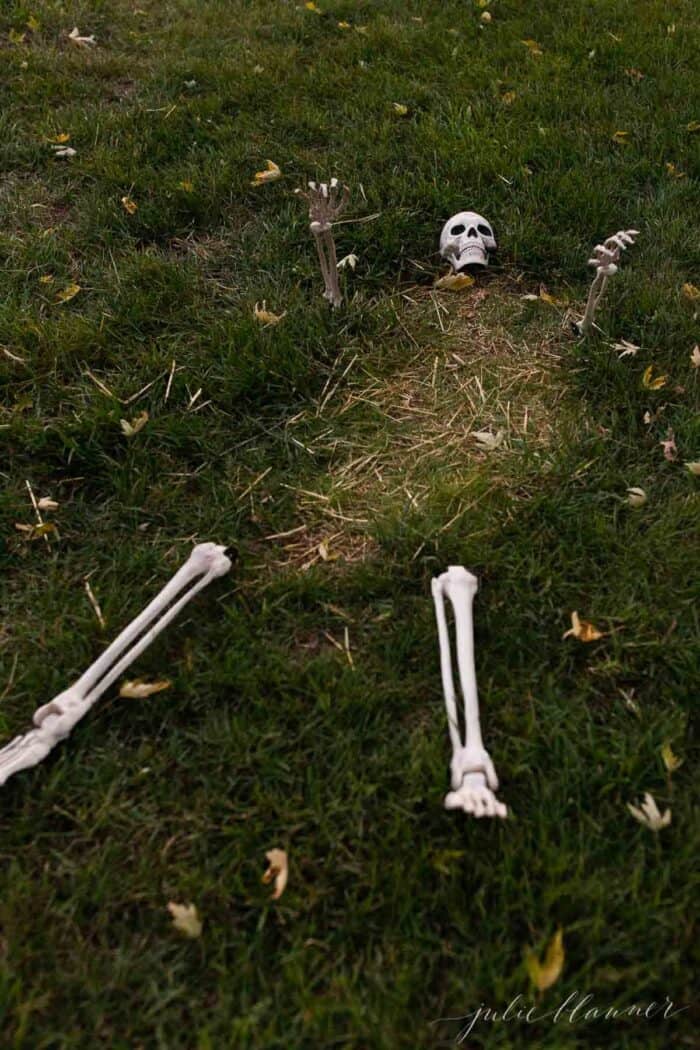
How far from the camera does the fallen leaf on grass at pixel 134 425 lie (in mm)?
2666

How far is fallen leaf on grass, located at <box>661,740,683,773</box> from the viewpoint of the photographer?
1.93 metres

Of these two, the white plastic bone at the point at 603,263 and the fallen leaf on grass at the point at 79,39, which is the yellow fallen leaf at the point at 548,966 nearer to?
the white plastic bone at the point at 603,263

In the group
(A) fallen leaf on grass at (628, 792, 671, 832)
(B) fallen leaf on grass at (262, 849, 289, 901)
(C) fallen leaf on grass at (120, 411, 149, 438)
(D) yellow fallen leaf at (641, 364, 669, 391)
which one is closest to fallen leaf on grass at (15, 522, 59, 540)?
(C) fallen leaf on grass at (120, 411, 149, 438)

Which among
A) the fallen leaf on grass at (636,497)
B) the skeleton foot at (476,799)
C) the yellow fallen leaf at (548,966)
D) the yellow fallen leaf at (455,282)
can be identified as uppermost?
the yellow fallen leaf at (455,282)

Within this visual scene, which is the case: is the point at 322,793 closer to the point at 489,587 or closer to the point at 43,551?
the point at 489,587

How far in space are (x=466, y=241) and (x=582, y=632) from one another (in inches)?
71.0

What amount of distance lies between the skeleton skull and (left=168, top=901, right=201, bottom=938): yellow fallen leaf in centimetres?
256

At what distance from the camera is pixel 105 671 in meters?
2.05

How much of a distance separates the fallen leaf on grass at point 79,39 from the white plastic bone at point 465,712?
431 cm

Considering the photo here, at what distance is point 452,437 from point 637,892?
1.53 m

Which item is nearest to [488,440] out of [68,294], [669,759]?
[669,759]

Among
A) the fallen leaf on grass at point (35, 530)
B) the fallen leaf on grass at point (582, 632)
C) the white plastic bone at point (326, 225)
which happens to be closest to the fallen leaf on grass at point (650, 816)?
the fallen leaf on grass at point (582, 632)
